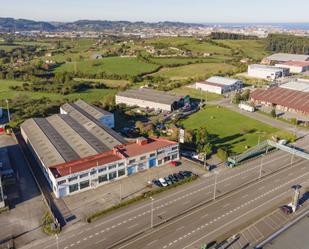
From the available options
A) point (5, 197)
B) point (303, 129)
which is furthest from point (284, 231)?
point (303, 129)

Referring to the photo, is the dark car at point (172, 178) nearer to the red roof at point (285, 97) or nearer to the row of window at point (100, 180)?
the row of window at point (100, 180)

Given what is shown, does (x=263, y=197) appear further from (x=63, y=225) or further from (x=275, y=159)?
(x=63, y=225)

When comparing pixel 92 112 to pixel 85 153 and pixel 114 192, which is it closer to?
pixel 85 153

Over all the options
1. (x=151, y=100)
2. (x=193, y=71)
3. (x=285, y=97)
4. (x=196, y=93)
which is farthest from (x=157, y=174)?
(x=193, y=71)

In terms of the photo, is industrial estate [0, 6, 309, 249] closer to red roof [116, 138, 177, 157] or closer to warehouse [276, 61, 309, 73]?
red roof [116, 138, 177, 157]

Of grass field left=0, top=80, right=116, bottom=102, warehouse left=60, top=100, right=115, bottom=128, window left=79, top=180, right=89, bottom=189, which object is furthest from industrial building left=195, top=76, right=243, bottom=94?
window left=79, top=180, right=89, bottom=189

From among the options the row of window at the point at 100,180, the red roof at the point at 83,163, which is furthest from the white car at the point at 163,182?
the red roof at the point at 83,163
